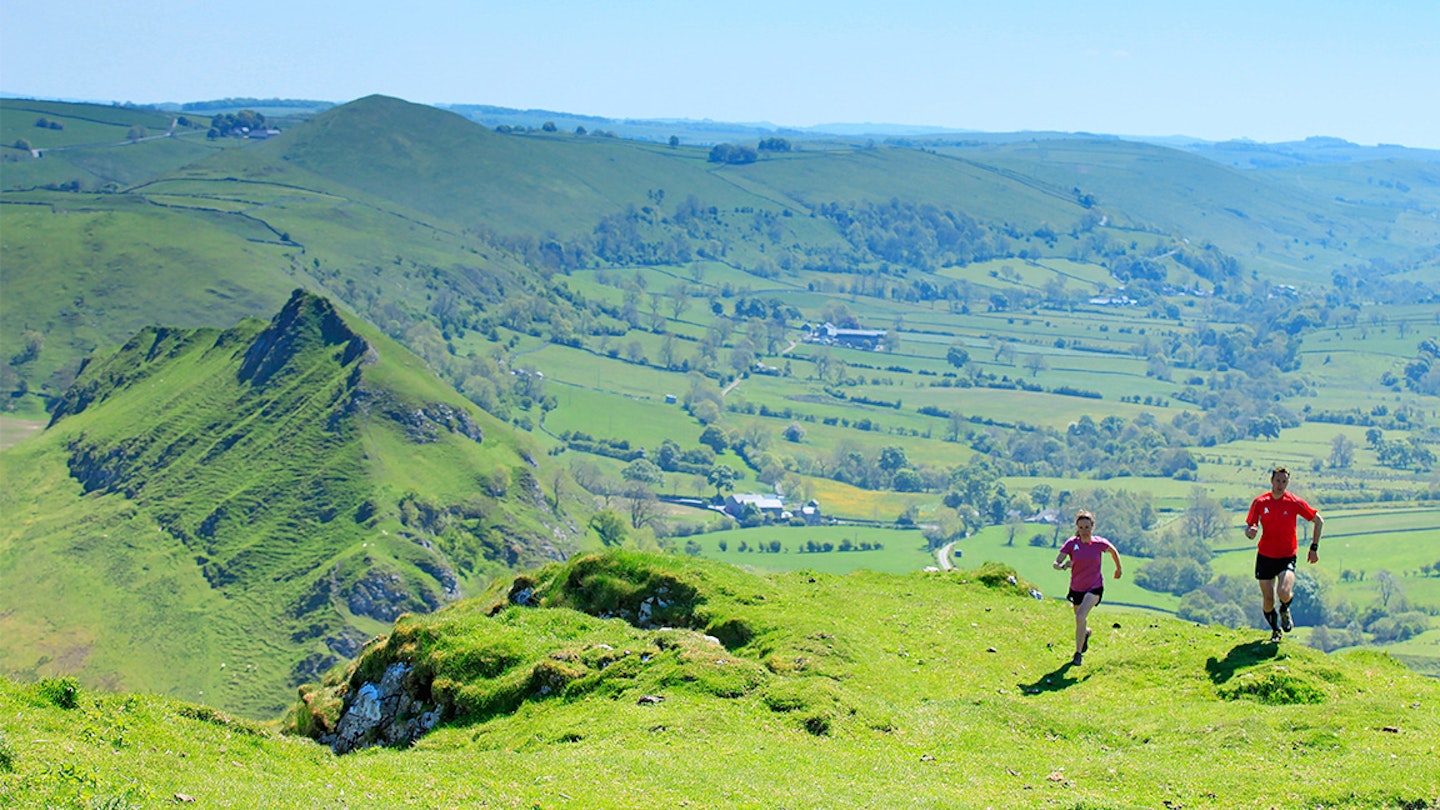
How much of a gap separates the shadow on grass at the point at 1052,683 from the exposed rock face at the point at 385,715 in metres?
15.8

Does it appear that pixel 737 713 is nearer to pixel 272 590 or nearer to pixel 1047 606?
pixel 1047 606

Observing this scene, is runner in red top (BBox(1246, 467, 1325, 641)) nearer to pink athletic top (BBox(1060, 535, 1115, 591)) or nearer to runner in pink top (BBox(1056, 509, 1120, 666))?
runner in pink top (BBox(1056, 509, 1120, 666))

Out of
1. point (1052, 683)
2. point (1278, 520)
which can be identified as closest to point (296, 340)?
point (1052, 683)

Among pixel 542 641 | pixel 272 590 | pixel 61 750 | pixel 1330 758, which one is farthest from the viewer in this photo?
pixel 272 590

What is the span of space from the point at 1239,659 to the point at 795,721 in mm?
11660

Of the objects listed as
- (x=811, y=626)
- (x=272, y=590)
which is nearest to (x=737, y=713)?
(x=811, y=626)

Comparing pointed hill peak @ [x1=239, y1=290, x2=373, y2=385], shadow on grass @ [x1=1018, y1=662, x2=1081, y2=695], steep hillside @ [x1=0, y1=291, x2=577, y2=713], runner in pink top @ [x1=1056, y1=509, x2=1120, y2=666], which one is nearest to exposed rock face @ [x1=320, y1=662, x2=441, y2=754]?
shadow on grass @ [x1=1018, y1=662, x2=1081, y2=695]

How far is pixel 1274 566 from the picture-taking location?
31594mm

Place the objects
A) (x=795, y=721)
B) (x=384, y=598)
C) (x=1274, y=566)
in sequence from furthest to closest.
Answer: (x=384, y=598)
(x=1274, y=566)
(x=795, y=721)

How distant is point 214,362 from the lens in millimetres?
187250

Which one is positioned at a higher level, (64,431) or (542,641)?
(542,641)

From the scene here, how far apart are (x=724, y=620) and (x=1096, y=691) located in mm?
10925

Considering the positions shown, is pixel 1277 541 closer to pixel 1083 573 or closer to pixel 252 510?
pixel 1083 573

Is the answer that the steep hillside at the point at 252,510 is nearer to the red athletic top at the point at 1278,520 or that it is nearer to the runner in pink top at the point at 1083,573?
the runner in pink top at the point at 1083,573
